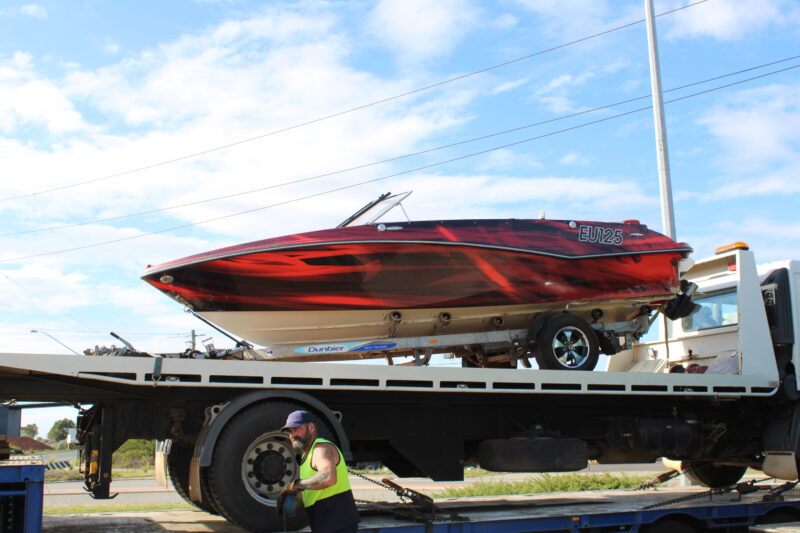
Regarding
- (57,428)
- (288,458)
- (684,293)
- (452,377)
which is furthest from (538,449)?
(57,428)

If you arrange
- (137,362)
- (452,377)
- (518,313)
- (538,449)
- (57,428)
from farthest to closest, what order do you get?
(57,428)
(518,313)
(538,449)
(452,377)
(137,362)

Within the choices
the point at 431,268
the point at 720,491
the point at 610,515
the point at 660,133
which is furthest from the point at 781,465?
the point at 660,133

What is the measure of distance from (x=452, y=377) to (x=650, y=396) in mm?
2237

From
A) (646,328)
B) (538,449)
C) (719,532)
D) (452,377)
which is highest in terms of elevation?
(646,328)

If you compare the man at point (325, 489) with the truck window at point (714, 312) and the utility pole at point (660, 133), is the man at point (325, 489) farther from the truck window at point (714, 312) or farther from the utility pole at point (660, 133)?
the utility pole at point (660, 133)

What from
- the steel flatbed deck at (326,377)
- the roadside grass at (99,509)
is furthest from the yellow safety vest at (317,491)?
the roadside grass at (99,509)

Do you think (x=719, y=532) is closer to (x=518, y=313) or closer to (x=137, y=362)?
(x=518, y=313)

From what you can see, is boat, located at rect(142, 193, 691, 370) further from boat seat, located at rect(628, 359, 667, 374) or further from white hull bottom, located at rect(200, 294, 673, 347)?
boat seat, located at rect(628, 359, 667, 374)

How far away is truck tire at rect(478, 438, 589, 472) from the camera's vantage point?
648 centimetres

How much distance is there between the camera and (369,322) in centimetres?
733

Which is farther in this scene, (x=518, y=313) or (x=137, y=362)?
(x=518, y=313)

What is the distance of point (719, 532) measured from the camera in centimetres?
689

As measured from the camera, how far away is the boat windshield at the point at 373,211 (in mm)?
7523

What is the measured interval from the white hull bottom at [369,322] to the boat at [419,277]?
0.01 metres
